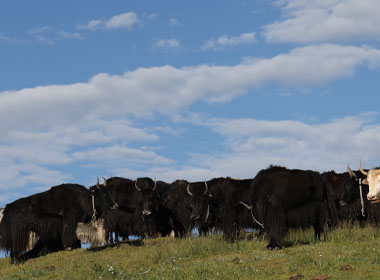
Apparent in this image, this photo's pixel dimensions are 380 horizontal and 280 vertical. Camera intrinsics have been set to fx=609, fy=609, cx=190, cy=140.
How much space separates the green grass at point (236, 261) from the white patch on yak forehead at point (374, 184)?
90 centimetres

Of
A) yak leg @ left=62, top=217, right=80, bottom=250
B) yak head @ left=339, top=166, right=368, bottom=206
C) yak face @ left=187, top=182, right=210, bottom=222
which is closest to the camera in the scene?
yak head @ left=339, top=166, right=368, bottom=206

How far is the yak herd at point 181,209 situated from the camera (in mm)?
13945

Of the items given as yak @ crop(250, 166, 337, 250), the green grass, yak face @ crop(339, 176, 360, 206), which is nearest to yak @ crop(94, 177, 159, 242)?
the green grass

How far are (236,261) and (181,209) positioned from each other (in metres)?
8.18

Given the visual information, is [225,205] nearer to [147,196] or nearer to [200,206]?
[200,206]

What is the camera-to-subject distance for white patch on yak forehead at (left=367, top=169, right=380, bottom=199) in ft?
47.8

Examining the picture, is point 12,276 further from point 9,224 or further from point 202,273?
point 202,273

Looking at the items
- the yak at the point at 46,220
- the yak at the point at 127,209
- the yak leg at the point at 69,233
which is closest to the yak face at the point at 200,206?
the yak at the point at 127,209

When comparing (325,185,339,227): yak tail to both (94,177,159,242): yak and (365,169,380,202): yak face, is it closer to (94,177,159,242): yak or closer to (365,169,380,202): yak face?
(365,169,380,202): yak face

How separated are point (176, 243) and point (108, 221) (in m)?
4.90

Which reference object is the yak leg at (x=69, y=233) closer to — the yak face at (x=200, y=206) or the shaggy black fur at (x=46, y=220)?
the shaggy black fur at (x=46, y=220)

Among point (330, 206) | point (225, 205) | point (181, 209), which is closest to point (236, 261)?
point (330, 206)

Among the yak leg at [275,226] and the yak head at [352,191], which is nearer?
the yak leg at [275,226]

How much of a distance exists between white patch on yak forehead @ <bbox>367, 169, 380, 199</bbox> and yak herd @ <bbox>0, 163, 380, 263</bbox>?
97 centimetres
